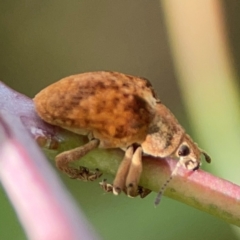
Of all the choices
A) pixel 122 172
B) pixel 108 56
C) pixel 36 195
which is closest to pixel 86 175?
pixel 122 172

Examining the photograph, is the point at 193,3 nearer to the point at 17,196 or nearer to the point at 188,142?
the point at 188,142

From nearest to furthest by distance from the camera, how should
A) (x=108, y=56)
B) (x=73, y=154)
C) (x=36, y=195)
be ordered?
1. (x=36, y=195)
2. (x=73, y=154)
3. (x=108, y=56)

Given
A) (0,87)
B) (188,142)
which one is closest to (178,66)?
(188,142)

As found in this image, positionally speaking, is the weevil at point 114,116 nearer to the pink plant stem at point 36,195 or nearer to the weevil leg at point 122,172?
the weevil leg at point 122,172

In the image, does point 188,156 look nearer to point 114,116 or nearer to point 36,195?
point 114,116

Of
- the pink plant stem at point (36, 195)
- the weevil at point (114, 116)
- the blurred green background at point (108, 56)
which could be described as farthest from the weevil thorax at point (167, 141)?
the blurred green background at point (108, 56)

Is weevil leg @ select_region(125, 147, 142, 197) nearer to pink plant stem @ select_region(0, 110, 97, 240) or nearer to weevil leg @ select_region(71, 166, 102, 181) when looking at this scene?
weevil leg @ select_region(71, 166, 102, 181)
